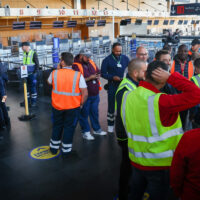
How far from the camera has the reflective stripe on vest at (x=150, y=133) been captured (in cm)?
187

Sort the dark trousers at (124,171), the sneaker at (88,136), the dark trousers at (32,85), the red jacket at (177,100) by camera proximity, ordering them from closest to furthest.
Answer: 1. the red jacket at (177,100)
2. the dark trousers at (124,171)
3. the sneaker at (88,136)
4. the dark trousers at (32,85)

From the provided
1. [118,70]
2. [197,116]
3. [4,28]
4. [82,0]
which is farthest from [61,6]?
[197,116]

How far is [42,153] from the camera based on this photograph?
13.7 feet

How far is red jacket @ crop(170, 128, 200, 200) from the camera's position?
1454 mm

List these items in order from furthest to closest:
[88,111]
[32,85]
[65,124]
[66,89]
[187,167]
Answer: [32,85] → [88,111] → [65,124] → [66,89] → [187,167]

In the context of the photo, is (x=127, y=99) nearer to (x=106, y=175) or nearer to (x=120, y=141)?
(x=120, y=141)

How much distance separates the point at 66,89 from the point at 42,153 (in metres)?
1.25

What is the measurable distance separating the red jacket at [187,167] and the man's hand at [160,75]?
1.70ft

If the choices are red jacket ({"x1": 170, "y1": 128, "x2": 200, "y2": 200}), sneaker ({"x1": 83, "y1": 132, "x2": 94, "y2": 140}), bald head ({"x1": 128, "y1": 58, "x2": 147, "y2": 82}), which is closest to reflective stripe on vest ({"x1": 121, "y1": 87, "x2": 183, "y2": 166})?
red jacket ({"x1": 170, "y1": 128, "x2": 200, "y2": 200})

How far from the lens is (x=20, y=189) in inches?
126

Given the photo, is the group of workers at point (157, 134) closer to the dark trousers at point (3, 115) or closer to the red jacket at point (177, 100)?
the red jacket at point (177, 100)

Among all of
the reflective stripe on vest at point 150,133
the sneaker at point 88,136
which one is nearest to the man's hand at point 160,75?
the reflective stripe on vest at point 150,133

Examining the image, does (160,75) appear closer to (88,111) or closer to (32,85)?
(88,111)

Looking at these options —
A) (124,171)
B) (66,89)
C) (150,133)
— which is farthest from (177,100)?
(66,89)
